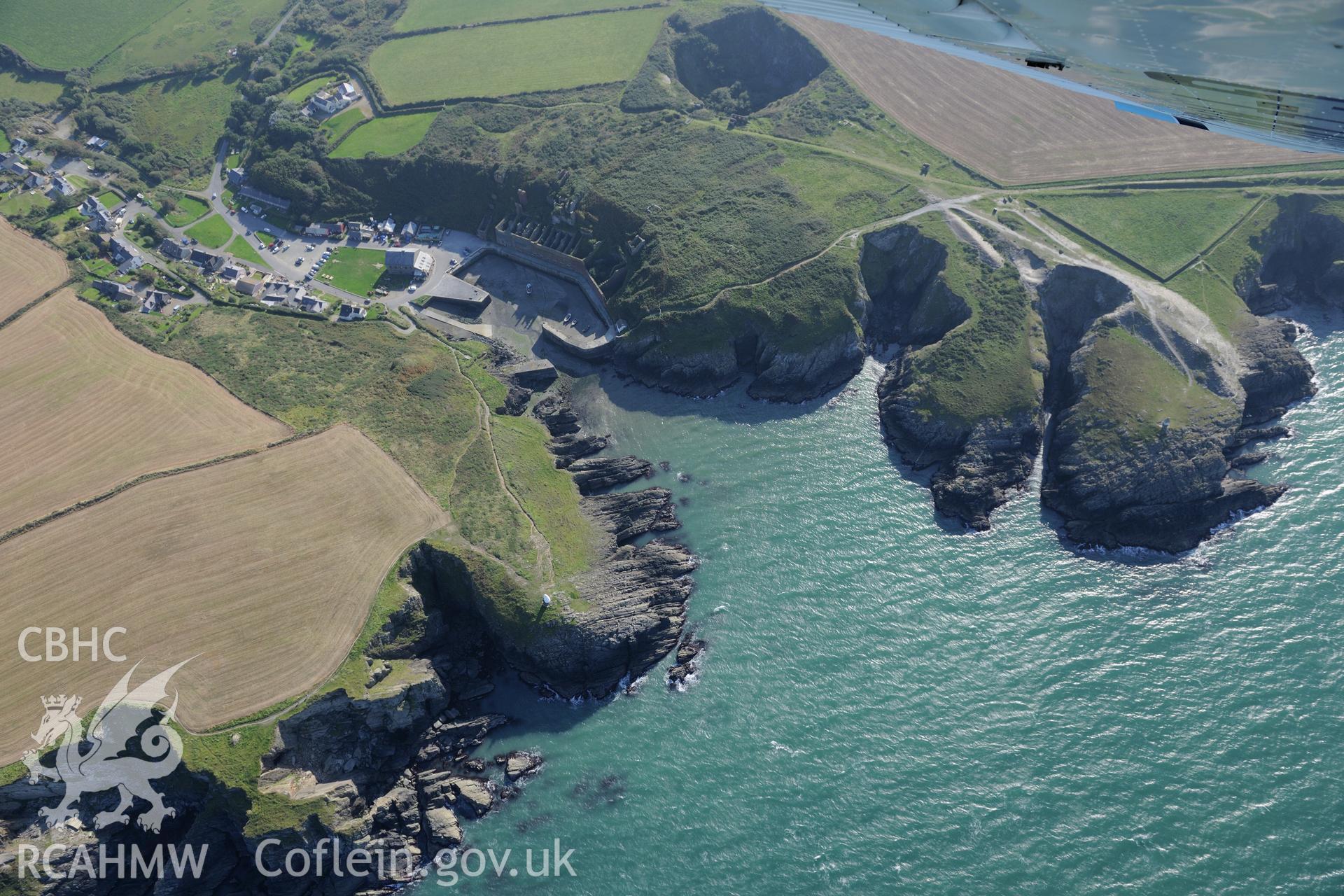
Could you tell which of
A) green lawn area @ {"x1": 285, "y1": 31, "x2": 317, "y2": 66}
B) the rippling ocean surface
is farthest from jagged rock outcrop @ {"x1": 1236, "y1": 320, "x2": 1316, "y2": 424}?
green lawn area @ {"x1": 285, "y1": 31, "x2": 317, "y2": 66}

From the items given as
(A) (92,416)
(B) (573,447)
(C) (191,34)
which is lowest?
(B) (573,447)

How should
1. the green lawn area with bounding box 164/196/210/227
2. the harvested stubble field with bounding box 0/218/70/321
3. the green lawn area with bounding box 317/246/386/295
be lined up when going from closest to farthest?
the harvested stubble field with bounding box 0/218/70/321
the green lawn area with bounding box 317/246/386/295
the green lawn area with bounding box 164/196/210/227

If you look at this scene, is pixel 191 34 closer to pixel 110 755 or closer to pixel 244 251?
pixel 244 251

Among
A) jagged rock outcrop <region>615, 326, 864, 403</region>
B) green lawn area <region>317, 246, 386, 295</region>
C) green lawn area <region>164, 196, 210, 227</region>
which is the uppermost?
green lawn area <region>164, 196, 210, 227</region>

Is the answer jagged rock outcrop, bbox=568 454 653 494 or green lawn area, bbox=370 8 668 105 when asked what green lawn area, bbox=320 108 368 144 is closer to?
green lawn area, bbox=370 8 668 105

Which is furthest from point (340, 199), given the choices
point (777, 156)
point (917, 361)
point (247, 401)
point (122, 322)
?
point (917, 361)

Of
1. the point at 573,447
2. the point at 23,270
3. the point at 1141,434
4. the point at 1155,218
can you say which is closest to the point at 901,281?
the point at 1141,434

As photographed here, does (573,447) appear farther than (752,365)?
No
